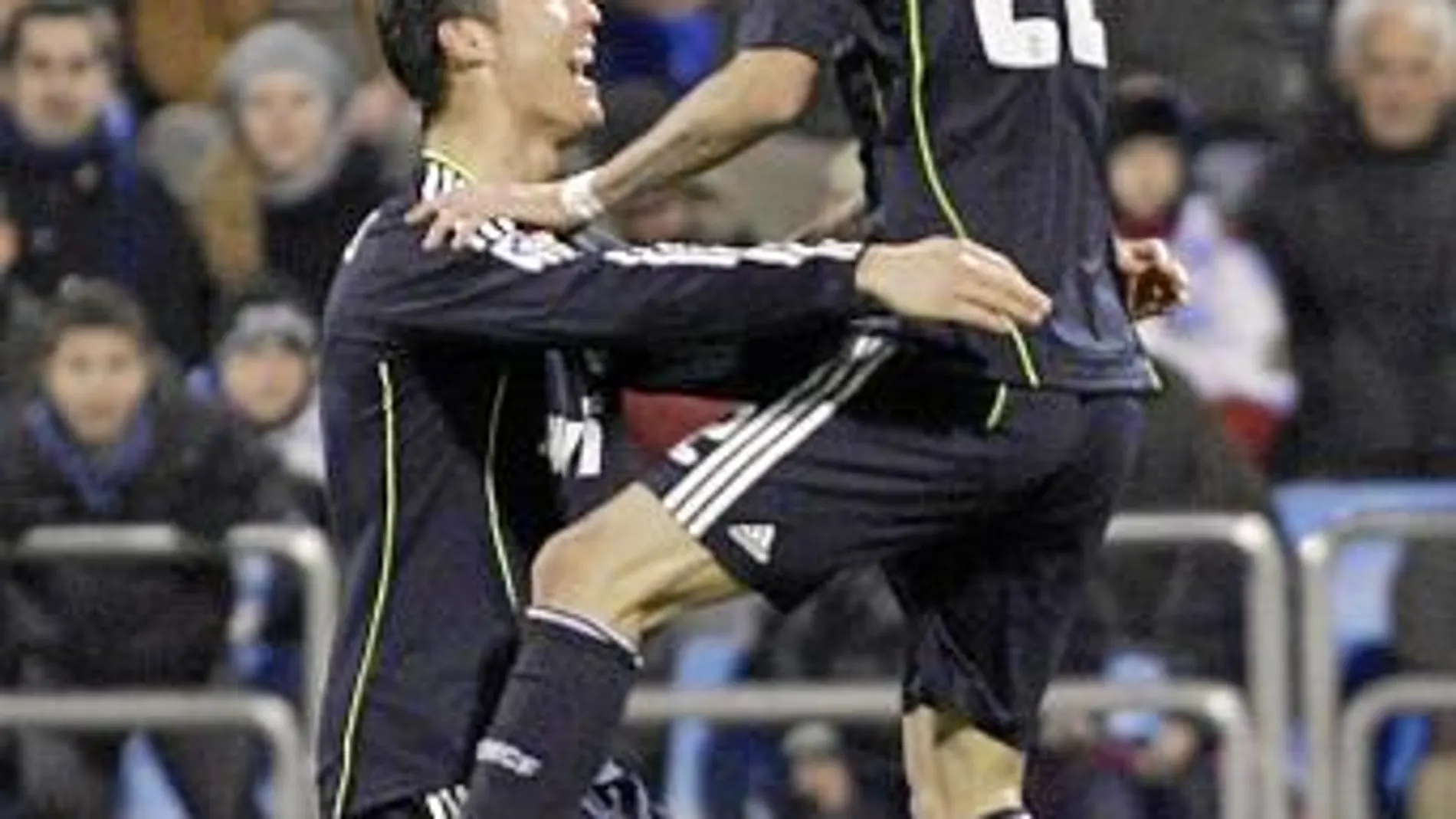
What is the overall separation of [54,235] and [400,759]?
4436mm

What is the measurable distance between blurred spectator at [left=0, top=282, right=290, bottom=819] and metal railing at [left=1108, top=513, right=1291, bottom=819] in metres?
1.64

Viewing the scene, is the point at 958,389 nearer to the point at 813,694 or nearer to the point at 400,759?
the point at 400,759

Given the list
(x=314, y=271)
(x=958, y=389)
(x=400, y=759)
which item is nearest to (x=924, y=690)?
(x=958, y=389)

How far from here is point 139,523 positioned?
981cm

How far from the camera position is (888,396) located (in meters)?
6.84

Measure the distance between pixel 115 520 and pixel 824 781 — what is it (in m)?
1.40

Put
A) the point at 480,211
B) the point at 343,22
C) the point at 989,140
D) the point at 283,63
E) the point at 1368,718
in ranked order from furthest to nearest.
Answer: the point at 343,22
the point at 283,63
the point at 1368,718
the point at 989,140
the point at 480,211

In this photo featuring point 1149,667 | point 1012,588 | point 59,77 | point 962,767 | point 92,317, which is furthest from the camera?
point 59,77

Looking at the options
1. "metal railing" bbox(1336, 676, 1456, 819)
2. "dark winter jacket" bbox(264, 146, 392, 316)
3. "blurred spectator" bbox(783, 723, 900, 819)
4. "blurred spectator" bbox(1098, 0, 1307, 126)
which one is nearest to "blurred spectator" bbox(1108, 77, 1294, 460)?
"blurred spectator" bbox(1098, 0, 1307, 126)

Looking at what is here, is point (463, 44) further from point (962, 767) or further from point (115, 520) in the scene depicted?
point (115, 520)

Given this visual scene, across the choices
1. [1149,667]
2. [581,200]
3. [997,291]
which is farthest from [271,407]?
[997,291]

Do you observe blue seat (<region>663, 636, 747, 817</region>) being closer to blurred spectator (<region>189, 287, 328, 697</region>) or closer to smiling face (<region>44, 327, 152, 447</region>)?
blurred spectator (<region>189, 287, 328, 697</region>)

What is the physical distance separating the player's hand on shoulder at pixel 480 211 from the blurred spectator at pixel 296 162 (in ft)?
13.7

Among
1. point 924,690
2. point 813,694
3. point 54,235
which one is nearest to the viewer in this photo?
point 924,690
